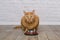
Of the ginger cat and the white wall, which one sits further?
the white wall

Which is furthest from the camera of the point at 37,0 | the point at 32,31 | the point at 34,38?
the point at 37,0

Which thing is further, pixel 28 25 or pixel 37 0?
pixel 37 0

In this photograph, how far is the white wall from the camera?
2.20m

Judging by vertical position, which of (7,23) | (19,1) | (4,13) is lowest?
(7,23)

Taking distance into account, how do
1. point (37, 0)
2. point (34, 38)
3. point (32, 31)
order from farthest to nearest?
1. point (37, 0)
2. point (32, 31)
3. point (34, 38)

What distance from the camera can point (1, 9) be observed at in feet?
7.30

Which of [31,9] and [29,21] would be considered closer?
[29,21]

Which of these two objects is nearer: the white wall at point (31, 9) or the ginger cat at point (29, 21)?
the ginger cat at point (29, 21)

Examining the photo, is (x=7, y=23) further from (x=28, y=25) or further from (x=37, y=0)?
(x=28, y=25)

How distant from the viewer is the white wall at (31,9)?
2203mm

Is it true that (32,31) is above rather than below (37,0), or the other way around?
below

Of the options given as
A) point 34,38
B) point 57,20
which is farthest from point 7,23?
point 34,38

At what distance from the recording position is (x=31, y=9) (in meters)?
2.21

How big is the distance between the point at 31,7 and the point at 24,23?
30.9 inches
